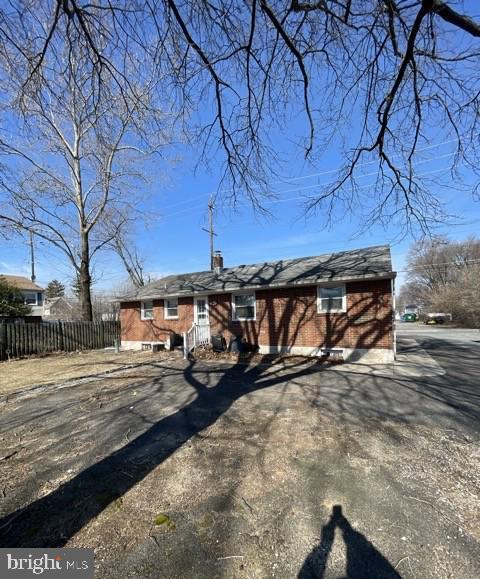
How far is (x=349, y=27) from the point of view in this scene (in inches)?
146

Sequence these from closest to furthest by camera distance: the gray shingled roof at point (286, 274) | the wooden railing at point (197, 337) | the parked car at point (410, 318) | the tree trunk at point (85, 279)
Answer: the gray shingled roof at point (286, 274) < the wooden railing at point (197, 337) < the tree trunk at point (85, 279) < the parked car at point (410, 318)

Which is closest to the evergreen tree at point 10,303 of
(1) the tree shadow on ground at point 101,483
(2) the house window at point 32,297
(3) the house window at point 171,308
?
(3) the house window at point 171,308

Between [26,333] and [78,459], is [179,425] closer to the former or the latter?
[78,459]

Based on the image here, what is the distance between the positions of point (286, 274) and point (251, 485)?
9.43 m

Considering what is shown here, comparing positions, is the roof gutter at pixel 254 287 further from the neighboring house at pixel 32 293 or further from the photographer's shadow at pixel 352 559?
the neighboring house at pixel 32 293

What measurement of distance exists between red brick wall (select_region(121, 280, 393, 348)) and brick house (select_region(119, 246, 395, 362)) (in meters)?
0.03

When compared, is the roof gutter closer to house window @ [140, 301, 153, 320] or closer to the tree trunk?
house window @ [140, 301, 153, 320]

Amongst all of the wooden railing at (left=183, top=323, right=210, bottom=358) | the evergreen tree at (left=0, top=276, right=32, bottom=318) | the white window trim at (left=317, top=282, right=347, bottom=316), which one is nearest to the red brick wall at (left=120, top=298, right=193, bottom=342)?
the wooden railing at (left=183, top=323, right=210, bottom=358)

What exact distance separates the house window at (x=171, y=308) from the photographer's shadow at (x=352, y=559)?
12607 mm

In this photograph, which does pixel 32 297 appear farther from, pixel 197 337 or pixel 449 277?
pixel 449 277

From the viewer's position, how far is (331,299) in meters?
10.4

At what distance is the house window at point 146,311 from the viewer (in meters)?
15.4

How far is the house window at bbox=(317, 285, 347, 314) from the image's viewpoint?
10.2 m

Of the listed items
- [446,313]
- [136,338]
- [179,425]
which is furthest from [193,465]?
[446,313]
